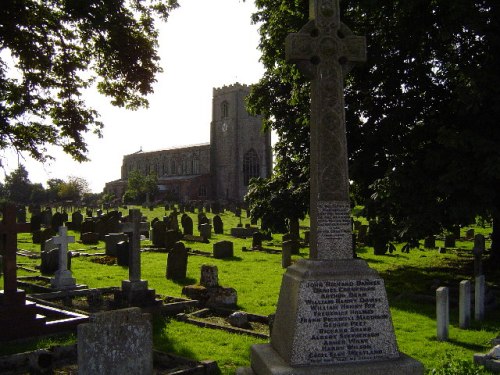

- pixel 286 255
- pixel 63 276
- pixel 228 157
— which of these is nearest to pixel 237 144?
pixel 228 157

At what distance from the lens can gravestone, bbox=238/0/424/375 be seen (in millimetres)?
4047

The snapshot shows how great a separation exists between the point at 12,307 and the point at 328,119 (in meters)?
5.21

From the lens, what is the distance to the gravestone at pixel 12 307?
6.74 m

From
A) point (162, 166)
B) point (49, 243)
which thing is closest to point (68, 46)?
point (49, 243)

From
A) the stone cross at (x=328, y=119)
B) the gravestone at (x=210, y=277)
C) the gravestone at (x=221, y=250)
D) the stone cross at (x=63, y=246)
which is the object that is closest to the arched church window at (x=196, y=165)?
the gravestone at (x=221, y=250)

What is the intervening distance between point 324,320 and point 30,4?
11.2 meters

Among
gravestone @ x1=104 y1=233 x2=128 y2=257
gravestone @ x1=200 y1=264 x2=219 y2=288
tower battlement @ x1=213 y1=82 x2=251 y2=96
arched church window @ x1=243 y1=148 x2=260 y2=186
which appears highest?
tower battlement @ x1=213 y1=82 x2=251 y2=96

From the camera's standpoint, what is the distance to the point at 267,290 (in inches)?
416

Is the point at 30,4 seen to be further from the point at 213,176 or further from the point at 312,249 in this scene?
the point at 213,176

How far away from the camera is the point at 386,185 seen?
10.7 meters

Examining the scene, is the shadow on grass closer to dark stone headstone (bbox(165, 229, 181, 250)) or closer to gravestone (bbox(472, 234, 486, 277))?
dark stone headstone (bbox(165, 229, 181, 250))

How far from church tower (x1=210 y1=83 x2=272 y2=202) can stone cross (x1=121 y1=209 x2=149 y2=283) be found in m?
49.4

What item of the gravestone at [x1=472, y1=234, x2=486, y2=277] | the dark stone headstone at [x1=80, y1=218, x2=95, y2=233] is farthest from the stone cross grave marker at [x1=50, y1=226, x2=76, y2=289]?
the dark stone headstone at [x1=80, y1=218, x2=95, y2=233]

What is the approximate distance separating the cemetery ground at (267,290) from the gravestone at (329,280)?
1298 mm
